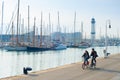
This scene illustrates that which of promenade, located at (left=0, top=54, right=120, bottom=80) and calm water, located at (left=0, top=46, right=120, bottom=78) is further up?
promenade, located at (left=0, top=54, right=120, bottom=80)

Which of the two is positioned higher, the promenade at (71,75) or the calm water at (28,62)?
the promenade at (71,75)

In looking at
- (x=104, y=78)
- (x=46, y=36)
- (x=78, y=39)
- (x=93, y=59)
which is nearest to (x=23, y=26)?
(x=46, y=36)

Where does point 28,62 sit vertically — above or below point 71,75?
below

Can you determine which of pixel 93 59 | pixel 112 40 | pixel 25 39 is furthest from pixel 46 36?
pixel 93 59

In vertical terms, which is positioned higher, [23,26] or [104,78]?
[23,26]

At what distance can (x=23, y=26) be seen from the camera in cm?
10812

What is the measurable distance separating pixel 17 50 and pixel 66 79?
79448mm

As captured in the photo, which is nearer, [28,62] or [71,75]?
[71,75]

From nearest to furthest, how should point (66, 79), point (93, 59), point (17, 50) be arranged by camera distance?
point (66, 79)
point (93, 59)
point (17, 50)

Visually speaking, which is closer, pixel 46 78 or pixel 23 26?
pixel 46 78

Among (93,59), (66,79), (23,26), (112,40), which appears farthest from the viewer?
(112,40)

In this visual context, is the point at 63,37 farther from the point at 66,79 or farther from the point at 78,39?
the point at 66,79

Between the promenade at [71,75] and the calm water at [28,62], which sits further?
the calm water at [28,62]

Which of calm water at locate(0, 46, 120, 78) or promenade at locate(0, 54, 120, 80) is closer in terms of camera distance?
promenade at locate(0, 54, 120, 80)
